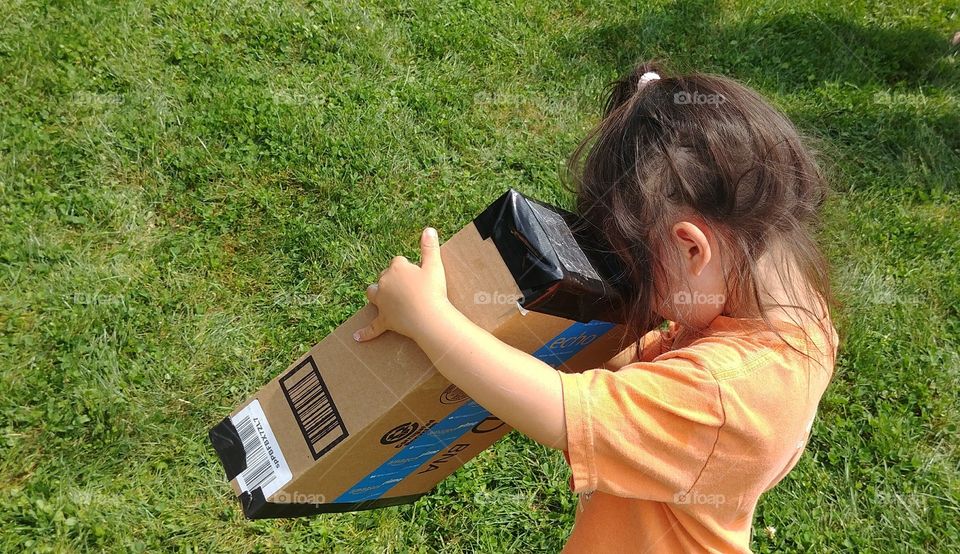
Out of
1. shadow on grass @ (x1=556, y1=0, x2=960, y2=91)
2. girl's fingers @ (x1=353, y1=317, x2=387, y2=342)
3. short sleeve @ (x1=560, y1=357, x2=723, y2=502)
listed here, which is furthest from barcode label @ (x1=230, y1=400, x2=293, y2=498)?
shadow on grass @ (x1=556, y1=0, x2=960, y2=91)

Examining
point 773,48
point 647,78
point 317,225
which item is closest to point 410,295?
point 647,78

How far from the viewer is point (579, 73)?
4418 millimetres

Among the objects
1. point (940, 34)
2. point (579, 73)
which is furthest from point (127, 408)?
point (940, 34)

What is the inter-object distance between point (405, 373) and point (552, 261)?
1.31 feet

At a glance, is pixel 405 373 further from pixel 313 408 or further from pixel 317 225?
pixel 317 225

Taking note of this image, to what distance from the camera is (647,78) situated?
184cm

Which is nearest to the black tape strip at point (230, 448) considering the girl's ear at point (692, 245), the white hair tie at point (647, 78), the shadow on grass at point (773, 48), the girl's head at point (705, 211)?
the girl's head at point (705, 211)

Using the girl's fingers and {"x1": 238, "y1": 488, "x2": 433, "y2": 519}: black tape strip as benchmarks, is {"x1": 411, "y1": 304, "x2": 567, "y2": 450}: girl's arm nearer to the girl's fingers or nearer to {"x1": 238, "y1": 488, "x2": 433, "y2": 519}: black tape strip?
the girl's fingers

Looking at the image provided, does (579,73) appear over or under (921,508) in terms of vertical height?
over

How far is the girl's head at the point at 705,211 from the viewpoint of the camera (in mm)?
1540

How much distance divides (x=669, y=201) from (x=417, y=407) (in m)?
0.71

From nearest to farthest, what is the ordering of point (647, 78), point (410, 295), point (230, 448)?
point (410, 295) < point (230, 448) < point (647, 78)

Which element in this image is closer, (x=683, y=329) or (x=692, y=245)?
(x=692, y=245)

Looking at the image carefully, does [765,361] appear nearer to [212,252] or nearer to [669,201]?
[669,201]
